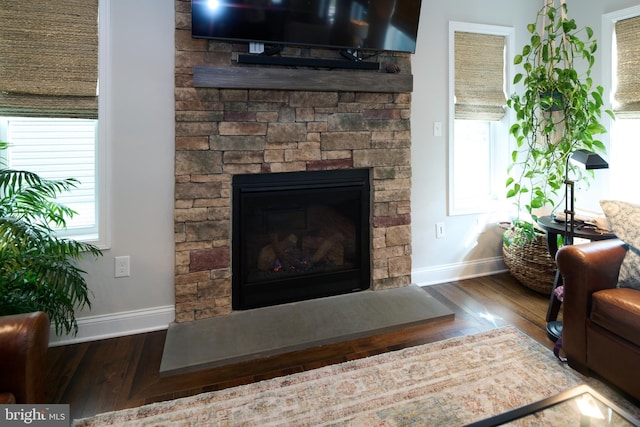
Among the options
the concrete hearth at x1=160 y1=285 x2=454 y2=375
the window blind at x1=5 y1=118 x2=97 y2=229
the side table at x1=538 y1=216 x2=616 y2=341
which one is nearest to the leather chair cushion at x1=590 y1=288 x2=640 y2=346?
the side table at x1=538 y1=216 x2=616 y2=341

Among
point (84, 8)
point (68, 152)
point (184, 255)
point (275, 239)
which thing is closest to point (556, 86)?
point (275, 239)

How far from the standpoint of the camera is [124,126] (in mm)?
2346

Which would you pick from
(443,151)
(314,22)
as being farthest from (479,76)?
(314,22)

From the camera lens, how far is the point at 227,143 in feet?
8.16

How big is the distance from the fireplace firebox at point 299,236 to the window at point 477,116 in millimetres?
894

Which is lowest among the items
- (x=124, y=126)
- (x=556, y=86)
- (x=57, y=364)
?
(x=57, y=364)

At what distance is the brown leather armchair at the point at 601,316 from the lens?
172 centimetres

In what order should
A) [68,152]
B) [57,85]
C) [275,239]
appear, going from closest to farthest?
[57,85] < [68,152] < [275,239]

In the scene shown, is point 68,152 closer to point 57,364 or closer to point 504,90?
point 57,364

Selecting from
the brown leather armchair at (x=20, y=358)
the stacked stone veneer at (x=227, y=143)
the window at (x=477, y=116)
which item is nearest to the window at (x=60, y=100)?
the stacked stone veneer at (x=227, y=143)

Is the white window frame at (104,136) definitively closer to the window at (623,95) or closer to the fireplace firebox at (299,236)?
the fireplace firebox at (299,236)

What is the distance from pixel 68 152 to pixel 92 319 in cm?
102

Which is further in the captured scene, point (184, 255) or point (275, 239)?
point (275, 239)

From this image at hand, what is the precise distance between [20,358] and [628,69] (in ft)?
13.3
